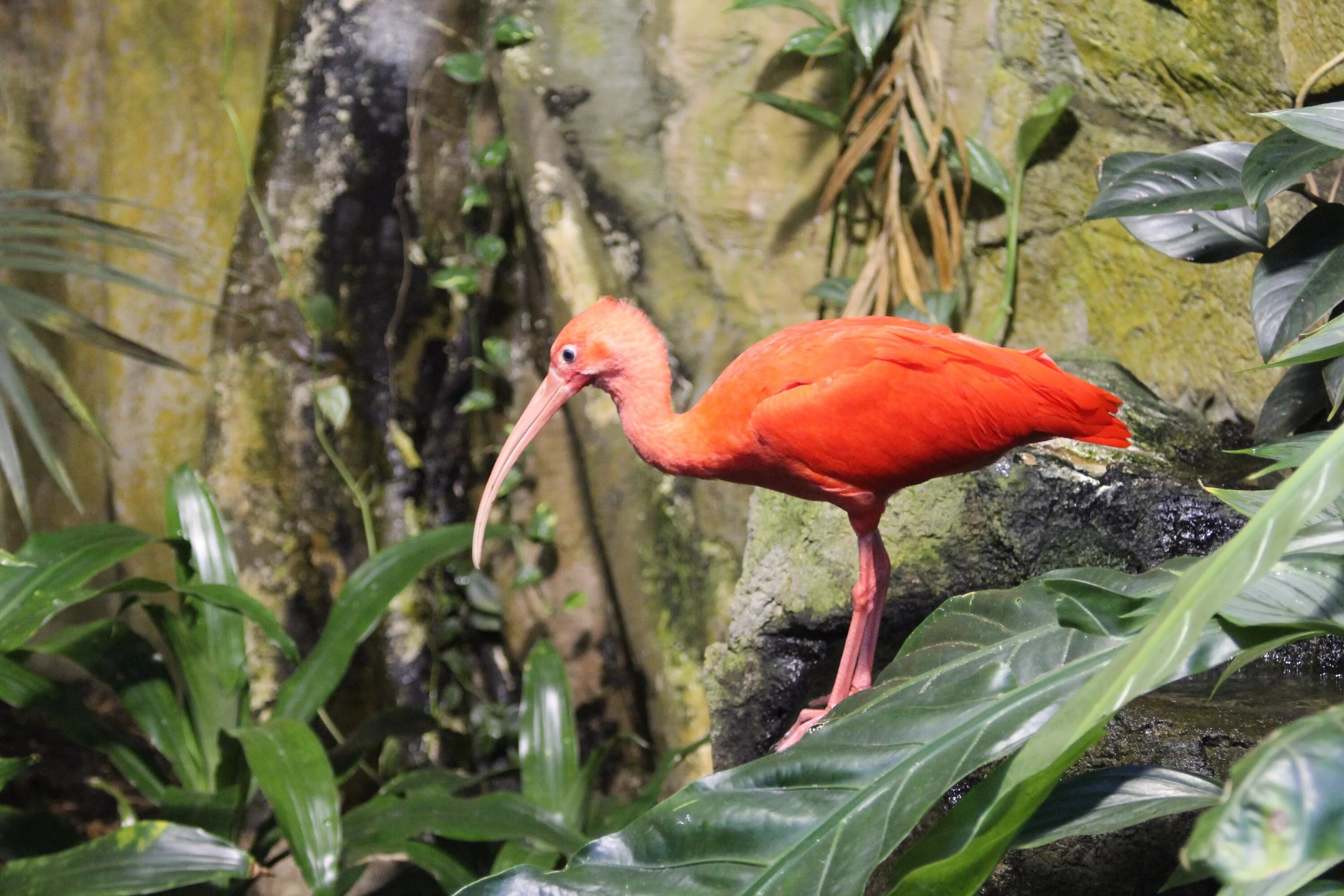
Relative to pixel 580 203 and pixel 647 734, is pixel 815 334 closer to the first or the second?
pixel 580 203

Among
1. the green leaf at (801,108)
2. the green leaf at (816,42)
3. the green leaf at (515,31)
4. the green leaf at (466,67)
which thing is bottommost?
the green leaf at (801,108)

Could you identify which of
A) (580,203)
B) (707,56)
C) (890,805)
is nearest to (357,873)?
(890,805)

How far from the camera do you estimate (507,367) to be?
335 cm

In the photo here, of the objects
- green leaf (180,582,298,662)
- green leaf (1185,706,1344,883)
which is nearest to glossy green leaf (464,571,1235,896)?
green leaf (1185,706,1344,883)

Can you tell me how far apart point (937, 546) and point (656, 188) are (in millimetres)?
1406

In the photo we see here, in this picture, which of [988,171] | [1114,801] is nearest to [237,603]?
[1114,801]

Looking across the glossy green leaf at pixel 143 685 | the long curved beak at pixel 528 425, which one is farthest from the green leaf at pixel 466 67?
the glossy green leaf at pixel 143 685

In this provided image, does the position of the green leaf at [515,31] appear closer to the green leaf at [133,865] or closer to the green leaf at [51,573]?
the green leaf at [51,573]

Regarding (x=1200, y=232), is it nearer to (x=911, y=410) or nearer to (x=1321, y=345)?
(x=911, y=410)

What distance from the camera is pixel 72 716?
2199mm

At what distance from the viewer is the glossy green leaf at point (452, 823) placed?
212cm

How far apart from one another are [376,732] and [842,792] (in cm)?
168

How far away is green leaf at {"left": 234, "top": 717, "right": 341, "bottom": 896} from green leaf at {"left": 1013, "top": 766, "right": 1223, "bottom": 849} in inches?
54.5

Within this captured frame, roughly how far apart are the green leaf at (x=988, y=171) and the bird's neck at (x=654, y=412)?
1.23 meters
